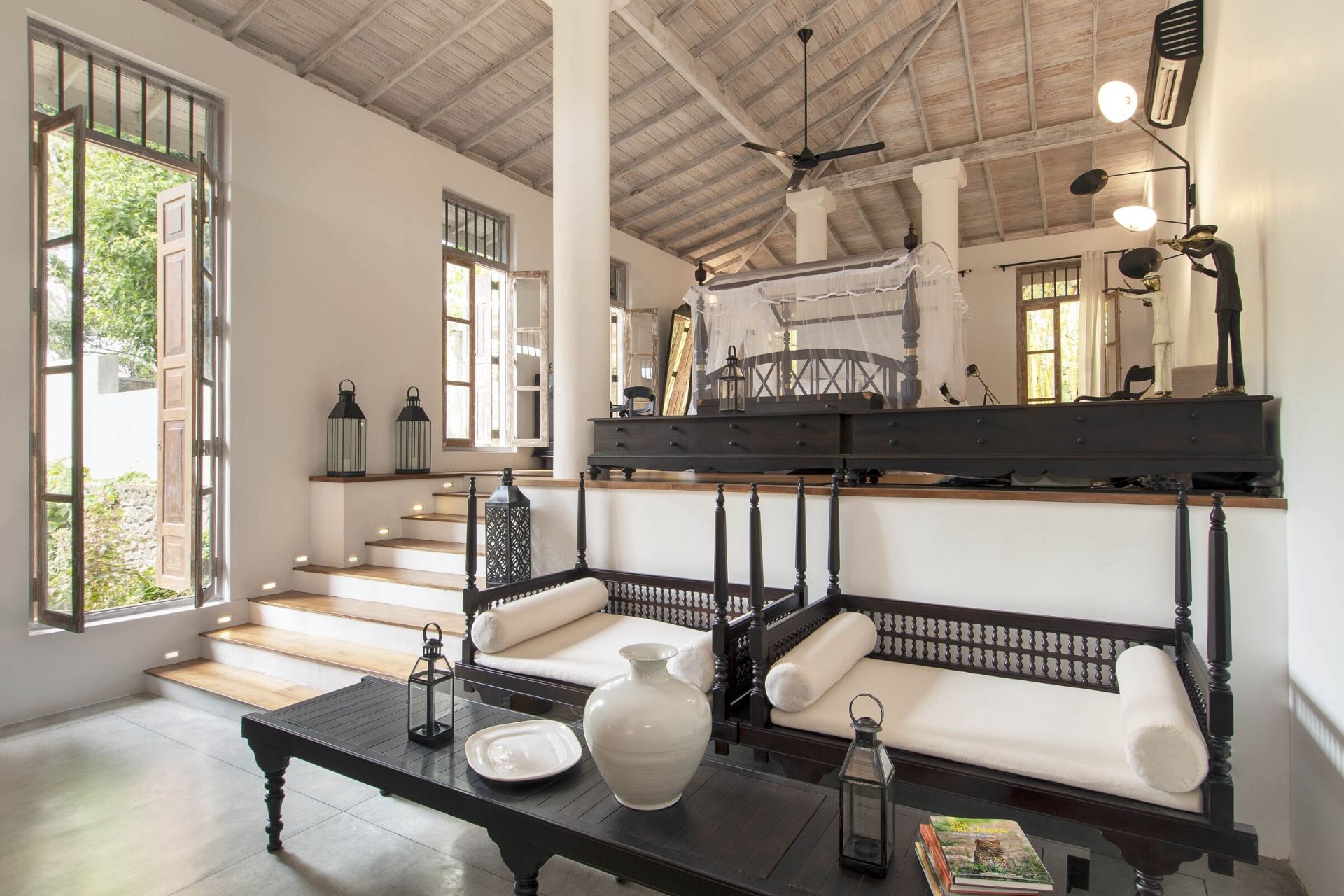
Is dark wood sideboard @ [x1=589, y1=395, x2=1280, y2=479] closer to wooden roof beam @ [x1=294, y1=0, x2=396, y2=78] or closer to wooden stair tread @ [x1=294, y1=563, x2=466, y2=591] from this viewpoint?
wooden stair tread @ [x1=294, y1=563, x2=466, y2=591]

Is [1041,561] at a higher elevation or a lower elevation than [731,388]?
lower

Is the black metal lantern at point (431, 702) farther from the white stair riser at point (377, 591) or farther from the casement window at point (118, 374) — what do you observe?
the casement window at point (118, 374)

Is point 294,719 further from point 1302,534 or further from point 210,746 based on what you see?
point 1302,534

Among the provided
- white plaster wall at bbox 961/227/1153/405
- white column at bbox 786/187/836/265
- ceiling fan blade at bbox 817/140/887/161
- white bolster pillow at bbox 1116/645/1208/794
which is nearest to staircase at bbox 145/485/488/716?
white bolster pillow at bbox 1116/645/1208/794

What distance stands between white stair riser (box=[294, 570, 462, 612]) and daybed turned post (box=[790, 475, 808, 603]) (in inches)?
85.7

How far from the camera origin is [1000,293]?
9711mm

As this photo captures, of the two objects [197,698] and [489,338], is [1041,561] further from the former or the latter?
[489,338]

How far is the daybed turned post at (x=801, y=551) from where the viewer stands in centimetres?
281

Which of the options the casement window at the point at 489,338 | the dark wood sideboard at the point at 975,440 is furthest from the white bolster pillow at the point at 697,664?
the casement window at the point at 489,338

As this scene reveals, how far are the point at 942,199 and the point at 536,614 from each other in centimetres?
649

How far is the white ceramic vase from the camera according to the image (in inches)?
63.2

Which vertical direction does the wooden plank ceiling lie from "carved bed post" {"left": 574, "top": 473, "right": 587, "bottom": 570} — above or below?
above

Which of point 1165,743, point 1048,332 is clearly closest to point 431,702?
point 1165,743

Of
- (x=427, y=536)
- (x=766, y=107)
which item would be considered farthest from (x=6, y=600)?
(x=766, y=107)
